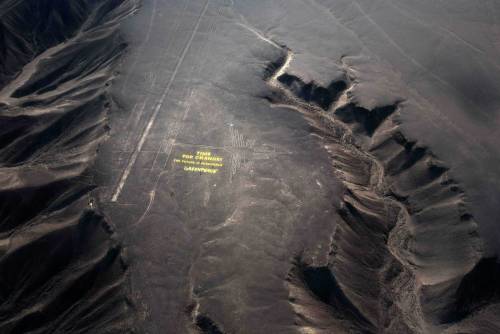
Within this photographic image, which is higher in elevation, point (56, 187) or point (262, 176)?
Result: point (262, 176)

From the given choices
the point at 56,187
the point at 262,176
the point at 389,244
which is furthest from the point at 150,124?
the point at 389,244

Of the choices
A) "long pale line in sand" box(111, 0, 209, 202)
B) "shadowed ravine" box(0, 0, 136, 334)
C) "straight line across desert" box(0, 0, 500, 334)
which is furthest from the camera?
"long pale line in sand" box(111, 0, 209, 202)

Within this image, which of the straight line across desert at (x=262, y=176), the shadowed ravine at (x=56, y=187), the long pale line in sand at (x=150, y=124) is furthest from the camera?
the long pale line in sand at (x=150, y=124)

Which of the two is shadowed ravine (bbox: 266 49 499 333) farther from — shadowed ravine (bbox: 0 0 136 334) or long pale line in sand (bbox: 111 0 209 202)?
shadowed ravine (bbox: 0 0 136 334)

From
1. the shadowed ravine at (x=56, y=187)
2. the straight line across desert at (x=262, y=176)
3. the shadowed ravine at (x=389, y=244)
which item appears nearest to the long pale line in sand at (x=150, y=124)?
the straight line across desert at (x=262, y=176)

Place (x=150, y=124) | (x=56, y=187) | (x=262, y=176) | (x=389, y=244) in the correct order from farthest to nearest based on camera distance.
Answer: (x=150, y=124) < (x=56, y=187) < (x=262, y=176) < (x=389, y=244)

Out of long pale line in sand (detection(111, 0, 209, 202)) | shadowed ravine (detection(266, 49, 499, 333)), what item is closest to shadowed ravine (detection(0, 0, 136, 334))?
long pale line in sand (detection(111, 0, 209, 202))

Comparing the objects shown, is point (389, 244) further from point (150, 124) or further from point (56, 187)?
point (56, 187)

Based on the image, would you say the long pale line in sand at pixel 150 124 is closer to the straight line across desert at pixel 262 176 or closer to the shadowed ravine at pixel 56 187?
the straight line across desert at pixel 262 176

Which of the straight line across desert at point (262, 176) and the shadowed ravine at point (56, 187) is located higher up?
the straight line across desert at point (262, 176)
